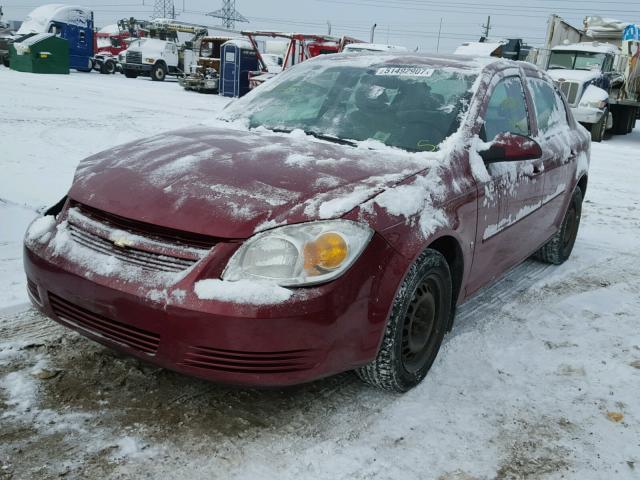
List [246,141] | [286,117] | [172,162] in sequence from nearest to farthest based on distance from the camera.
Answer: [172,162] < [246,141] < [286,117]

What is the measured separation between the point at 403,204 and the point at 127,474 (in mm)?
1494

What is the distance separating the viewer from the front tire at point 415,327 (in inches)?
102

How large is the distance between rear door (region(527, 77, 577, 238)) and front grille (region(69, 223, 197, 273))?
273 cm

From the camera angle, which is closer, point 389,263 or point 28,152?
point 389,263

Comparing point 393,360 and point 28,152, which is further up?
point 393,360

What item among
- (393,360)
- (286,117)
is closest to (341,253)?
(393,360)

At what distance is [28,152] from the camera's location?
25.4 ft

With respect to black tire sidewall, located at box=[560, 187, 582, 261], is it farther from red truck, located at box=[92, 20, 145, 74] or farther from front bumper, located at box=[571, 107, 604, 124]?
red truck, located at box=[92, 20, 145, 74]

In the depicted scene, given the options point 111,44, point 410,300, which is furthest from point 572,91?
point 111,44

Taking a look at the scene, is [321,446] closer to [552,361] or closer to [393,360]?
[393,360]

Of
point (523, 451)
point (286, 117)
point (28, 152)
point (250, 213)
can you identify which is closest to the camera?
point (250, 213)

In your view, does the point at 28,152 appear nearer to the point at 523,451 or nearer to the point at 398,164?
the point at 398,164

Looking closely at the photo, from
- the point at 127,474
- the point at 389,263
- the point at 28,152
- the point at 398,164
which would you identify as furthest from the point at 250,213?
the point at 28,152

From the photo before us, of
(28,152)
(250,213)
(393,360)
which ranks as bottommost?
(28,152)
